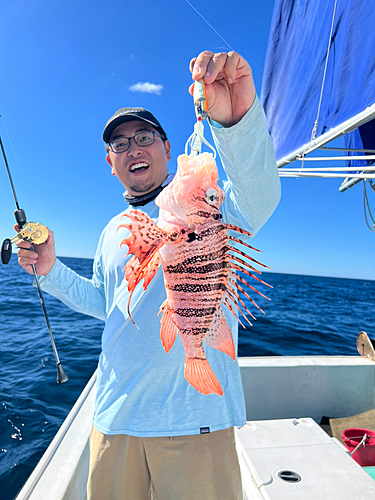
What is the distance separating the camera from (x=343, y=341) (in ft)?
38.6

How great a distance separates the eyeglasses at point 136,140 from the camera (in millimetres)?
2082

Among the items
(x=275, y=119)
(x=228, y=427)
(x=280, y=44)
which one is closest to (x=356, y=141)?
(x=275, y=119)

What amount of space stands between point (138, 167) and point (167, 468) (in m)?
1.94

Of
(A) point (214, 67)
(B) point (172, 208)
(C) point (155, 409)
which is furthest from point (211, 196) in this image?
(C) point (155, 409)

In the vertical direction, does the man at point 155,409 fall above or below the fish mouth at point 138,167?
below

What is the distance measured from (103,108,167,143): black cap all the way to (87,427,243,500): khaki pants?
2096mm

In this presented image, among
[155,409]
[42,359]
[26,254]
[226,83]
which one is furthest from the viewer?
[42,359]

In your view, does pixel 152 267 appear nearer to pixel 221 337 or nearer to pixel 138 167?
pixel 221 337

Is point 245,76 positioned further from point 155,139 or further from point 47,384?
point 47,384

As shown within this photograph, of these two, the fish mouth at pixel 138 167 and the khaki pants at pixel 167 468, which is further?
the fish mouth at pixel 138 167

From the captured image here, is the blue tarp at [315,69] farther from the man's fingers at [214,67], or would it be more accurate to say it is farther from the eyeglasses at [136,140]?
the man's fingers at [214,67]

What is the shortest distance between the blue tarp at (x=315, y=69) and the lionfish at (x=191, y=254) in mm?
3444

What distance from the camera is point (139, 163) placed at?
2.05 metres

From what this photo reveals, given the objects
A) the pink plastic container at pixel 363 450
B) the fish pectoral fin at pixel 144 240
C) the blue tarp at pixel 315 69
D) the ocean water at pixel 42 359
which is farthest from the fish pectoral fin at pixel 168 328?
the ocean water at pixel 42 359
